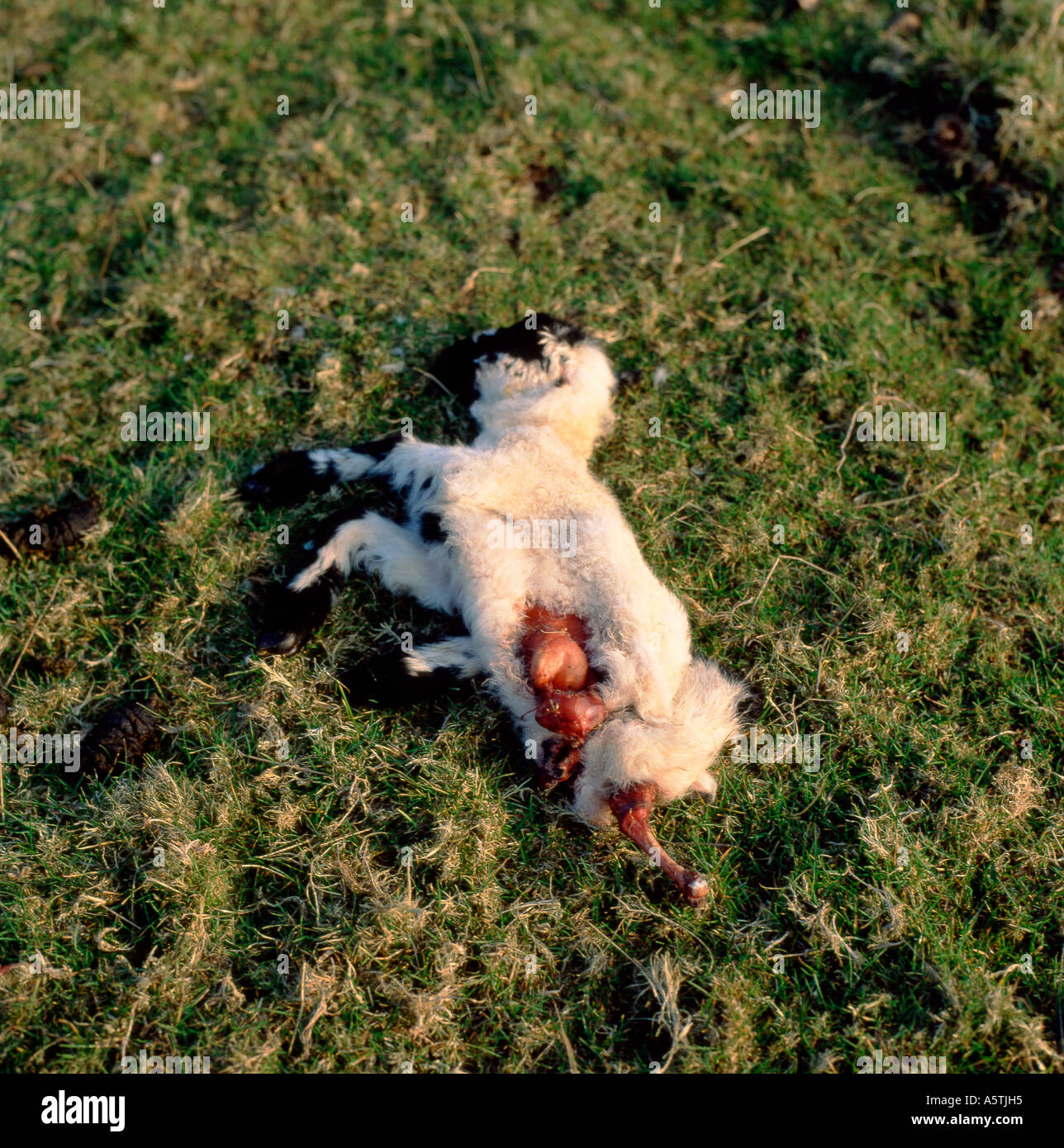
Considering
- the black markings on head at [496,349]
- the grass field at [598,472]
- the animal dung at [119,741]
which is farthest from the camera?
the black markings on head at [496,349]

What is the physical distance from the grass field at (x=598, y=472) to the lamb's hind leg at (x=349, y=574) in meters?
0.11

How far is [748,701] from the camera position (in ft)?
9.71

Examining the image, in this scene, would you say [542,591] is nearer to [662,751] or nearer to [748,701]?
[662,751]

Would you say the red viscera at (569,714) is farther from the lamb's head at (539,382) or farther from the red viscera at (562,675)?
the lamb's head at (539,382)

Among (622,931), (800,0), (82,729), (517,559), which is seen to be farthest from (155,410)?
(800,0)

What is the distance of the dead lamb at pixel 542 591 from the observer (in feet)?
8.74

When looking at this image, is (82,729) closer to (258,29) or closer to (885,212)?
(258,29)

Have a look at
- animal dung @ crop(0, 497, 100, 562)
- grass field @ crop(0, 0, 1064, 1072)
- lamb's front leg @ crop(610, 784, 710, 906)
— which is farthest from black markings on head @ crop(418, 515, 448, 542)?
animal dung @ crop(0, 497, 100, 562)

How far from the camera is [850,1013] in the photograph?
244 cm

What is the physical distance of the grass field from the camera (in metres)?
2.49

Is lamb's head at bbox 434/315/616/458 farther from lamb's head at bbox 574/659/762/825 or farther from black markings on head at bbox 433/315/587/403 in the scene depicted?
lamb's head at bbox 574/659/762/825

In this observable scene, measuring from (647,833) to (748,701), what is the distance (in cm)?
66

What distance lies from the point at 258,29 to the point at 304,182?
1.26m

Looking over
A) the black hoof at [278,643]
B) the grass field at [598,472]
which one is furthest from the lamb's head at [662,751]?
the black hoof at [278,643]
